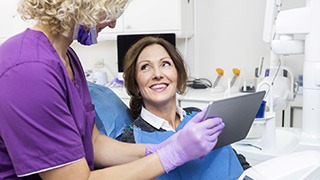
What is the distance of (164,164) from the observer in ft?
3.17

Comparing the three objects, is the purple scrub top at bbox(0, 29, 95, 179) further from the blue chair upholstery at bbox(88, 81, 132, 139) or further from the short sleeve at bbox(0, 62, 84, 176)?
the blue chair upholstery at bbox(88, 81, 132, 139)

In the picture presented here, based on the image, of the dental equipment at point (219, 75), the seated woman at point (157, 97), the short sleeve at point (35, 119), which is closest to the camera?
the short sleeve at point (35, 119)

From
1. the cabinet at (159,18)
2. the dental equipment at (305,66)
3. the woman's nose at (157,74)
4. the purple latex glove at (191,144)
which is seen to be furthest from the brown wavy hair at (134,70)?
the cabinet at (159,18)

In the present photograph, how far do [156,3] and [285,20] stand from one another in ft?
5.13

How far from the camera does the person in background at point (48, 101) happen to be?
757 mm

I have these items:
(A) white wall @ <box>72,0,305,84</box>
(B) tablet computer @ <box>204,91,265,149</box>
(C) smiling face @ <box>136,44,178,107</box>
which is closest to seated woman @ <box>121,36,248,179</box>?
(C) smiling face @ <box>136,44,178,107</box>

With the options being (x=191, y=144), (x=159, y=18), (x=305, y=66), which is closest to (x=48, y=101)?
(x=191, y=144)

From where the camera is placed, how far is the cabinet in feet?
9.43

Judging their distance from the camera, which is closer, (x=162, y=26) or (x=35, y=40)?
(x=35, y=40)

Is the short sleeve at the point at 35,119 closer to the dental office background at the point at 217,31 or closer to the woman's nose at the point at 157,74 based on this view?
the woman's nose at the point at 157,74

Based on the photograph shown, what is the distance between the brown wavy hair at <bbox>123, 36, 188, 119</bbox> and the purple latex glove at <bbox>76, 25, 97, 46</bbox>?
2.07 feet

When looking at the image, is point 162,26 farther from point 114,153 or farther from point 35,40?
point 35,40

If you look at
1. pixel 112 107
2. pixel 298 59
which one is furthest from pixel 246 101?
pixel 298 59

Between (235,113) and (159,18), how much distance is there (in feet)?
6.36
